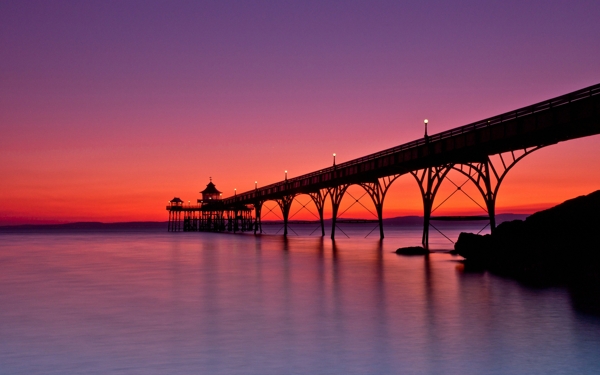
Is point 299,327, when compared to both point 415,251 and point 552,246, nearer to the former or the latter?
point 552,246

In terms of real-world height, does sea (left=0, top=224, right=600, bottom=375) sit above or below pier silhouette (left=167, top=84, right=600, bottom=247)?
below

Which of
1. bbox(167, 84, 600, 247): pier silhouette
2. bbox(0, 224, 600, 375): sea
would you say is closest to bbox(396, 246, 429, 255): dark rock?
bbox(167, 84, 600, 247): pier silhouette

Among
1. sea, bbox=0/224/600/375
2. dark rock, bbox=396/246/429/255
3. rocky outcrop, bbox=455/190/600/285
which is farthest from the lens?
dark rock, bbox=396/246/429/255

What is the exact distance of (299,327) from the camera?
49.8 ft

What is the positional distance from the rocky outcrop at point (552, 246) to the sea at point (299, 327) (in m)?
1.80

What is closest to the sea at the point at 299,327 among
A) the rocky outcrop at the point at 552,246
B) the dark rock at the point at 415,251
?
the rocky outcrop at the point at 552,246

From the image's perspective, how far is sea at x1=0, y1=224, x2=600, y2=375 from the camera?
11.1m

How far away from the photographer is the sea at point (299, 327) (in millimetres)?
11086

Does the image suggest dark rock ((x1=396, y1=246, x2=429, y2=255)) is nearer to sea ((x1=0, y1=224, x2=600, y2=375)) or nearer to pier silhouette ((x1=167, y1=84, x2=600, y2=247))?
pier silhouette ((x1=167, y1=84, x2=600, y2=247))

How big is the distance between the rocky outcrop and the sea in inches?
71.0

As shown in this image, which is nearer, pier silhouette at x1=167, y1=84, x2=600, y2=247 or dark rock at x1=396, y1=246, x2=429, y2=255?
pier silhouette at x1=167, y1=84, x2=600, y2=247

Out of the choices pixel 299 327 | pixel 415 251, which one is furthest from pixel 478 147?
pixel 299 327

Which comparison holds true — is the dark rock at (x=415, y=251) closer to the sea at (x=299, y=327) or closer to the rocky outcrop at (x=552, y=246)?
the rocky outcrop at (x=552, y=246)

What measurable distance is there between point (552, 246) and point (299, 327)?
14527 mm
